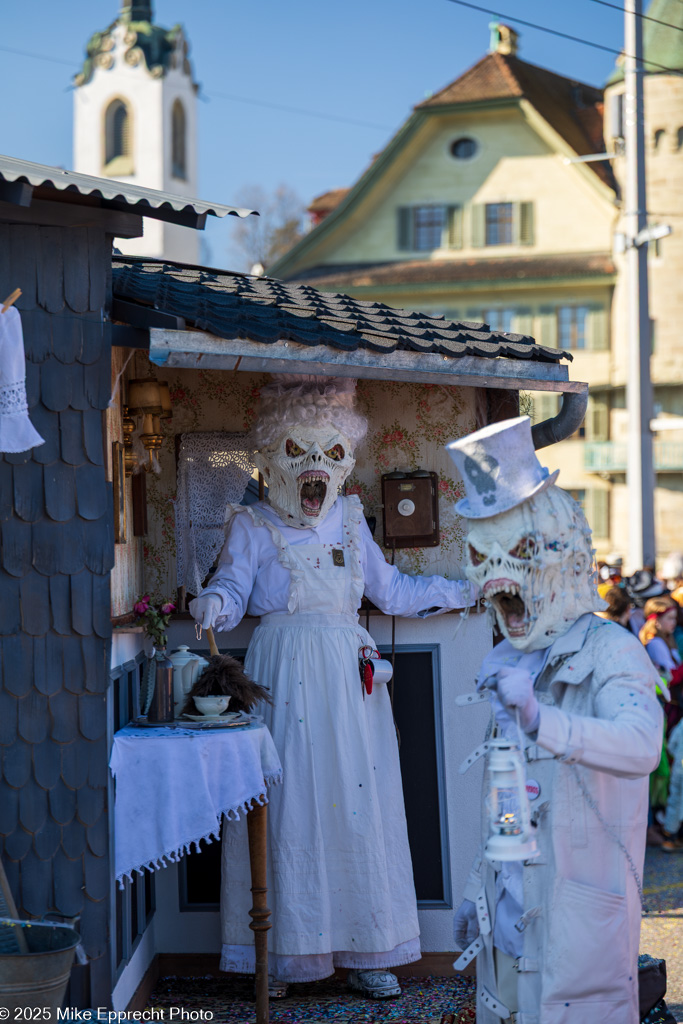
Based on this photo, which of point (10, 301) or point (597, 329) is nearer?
point (10, 301)

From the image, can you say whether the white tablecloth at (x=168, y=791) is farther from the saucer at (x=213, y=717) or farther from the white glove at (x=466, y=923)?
the white glove at (x=466, y=923)

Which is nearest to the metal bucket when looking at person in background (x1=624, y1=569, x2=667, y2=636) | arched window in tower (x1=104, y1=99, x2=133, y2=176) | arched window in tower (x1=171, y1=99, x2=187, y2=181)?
person in background (x1=624, y1=569, x2=667, y2=636)

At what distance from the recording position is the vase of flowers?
4.44 m

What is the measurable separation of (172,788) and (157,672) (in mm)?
460

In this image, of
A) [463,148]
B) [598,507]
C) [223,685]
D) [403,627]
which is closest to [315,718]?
[223,685]

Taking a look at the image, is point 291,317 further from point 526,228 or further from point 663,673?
point 526,228

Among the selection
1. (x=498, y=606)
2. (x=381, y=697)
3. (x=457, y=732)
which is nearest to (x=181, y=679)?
(x=381, y=697)

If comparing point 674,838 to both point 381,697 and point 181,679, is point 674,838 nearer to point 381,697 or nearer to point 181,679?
point 381,697

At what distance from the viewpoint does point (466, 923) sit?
322 centimetres

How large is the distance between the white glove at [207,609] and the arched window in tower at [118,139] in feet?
110

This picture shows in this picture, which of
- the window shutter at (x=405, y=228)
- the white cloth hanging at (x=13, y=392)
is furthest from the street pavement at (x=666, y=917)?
the window shutter at (x=405, y=228)

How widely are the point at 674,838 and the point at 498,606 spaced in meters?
5.48

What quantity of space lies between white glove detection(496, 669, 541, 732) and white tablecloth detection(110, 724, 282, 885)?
6.11ft

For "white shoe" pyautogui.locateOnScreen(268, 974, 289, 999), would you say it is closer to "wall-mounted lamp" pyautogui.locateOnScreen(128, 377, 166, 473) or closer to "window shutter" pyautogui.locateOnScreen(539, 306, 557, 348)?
"wall-mounted lamp" pyautogui.locateOnScreen(128, 377, 166, 473)
